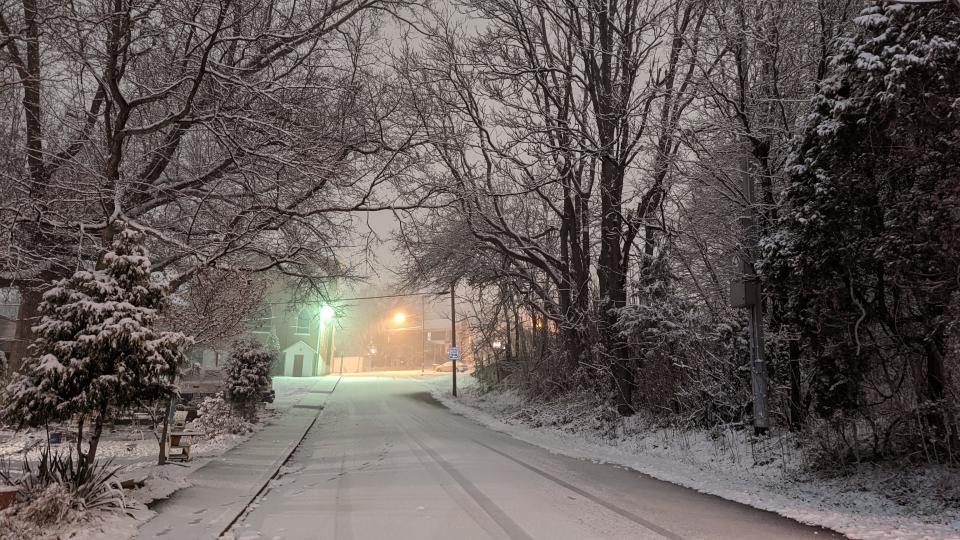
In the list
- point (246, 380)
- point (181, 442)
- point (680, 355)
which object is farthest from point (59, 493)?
point (680, 355)

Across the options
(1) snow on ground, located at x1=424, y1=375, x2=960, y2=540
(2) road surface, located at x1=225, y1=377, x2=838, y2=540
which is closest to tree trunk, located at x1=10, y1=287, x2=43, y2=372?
(2) road surface, located at x1=225, y1=377, x2=838, y2=540

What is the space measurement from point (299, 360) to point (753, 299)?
187 ft

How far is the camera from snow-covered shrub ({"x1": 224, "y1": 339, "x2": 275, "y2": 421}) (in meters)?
17.8

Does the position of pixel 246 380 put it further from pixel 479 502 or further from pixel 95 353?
pixel 479 502

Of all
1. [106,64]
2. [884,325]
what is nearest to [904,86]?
[884,325]

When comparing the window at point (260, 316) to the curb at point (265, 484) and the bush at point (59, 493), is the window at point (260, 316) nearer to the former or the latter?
the curb at point (265, 484)

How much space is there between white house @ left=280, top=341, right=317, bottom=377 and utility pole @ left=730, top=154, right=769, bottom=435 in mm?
55839

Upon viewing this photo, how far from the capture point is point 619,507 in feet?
23.0

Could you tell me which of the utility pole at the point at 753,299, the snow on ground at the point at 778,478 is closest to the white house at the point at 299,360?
the snow on ground at the point at 778,478

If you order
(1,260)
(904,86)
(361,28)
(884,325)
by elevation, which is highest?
(361,28)

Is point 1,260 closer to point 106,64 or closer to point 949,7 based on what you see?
point 106,64

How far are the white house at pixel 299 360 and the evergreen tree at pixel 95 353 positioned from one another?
5529 cm

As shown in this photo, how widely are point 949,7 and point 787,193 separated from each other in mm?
2808

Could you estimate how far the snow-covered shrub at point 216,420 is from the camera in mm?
14820
